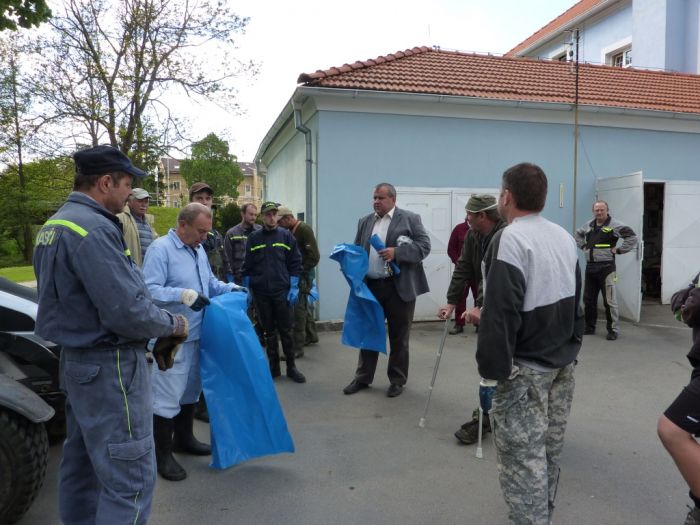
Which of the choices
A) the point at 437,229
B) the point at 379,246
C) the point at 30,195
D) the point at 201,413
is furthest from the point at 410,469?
the point at 30,195

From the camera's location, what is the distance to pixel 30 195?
78.1ft

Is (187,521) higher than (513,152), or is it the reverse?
(513,152)

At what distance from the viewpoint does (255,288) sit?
5641mm

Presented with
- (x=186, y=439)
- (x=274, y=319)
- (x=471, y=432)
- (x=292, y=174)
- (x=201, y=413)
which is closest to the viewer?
(x=186, y=439)

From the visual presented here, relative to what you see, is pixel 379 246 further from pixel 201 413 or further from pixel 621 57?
pixel 621 57

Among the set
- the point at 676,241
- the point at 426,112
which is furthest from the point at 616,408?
the point at 676,241

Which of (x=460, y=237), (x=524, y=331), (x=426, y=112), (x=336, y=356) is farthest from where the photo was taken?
(x=426, y=112)

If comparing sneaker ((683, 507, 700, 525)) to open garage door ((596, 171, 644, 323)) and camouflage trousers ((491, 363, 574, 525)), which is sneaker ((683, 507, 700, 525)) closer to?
camouflage trousers ((491, 363, 574, 525))

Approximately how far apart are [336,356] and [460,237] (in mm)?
2828

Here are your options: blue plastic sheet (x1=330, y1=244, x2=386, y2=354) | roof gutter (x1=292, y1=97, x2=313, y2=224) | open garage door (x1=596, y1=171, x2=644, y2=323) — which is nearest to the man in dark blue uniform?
blue plastic sheet (x1=330, y1=244, x2=386, y2=354)

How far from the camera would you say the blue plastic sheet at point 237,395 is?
349 cm

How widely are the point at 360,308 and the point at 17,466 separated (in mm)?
3237

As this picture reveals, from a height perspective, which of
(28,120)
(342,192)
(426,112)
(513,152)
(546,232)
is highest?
(28,120)

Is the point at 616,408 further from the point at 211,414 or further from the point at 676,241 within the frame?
the point at 676,241
